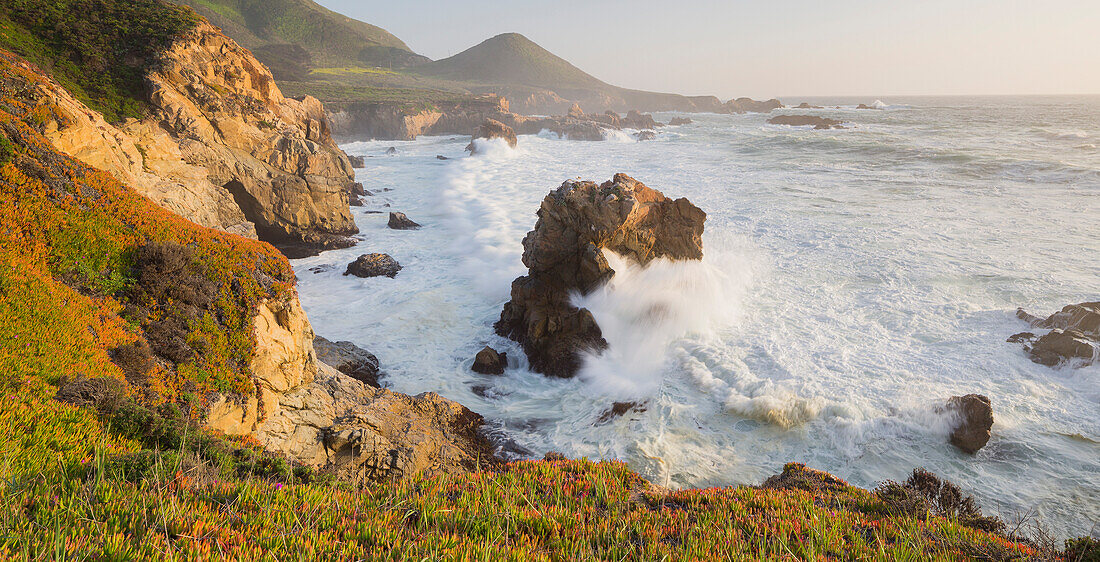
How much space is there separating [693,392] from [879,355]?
528 centimetres

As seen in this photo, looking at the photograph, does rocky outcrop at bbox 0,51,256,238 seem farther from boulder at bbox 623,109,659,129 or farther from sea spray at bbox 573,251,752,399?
boulder at bbox 623,109,659,129

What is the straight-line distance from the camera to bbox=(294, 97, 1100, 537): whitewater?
939 centimetres

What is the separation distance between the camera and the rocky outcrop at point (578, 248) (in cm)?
1382

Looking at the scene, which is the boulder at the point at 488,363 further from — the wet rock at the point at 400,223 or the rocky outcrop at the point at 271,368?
the wet rock at the point at 400,223

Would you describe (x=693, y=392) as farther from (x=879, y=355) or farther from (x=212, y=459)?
(x=212, y=459)

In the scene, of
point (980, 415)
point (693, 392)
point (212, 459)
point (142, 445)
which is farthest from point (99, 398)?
point (980, 415)

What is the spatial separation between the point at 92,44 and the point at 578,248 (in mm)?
21302

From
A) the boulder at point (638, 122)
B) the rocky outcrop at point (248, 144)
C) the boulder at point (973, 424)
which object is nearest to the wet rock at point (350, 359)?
the rocky outcrop at point (248, 144)

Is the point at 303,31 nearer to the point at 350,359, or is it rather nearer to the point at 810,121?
the point at 810,121

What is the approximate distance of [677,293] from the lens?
15266 millimetres

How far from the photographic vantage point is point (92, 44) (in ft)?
61.1

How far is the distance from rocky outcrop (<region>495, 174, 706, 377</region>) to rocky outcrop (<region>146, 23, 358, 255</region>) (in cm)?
1248

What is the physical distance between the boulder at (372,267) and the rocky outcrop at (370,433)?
990 cm

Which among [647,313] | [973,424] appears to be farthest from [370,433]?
[973,424]
